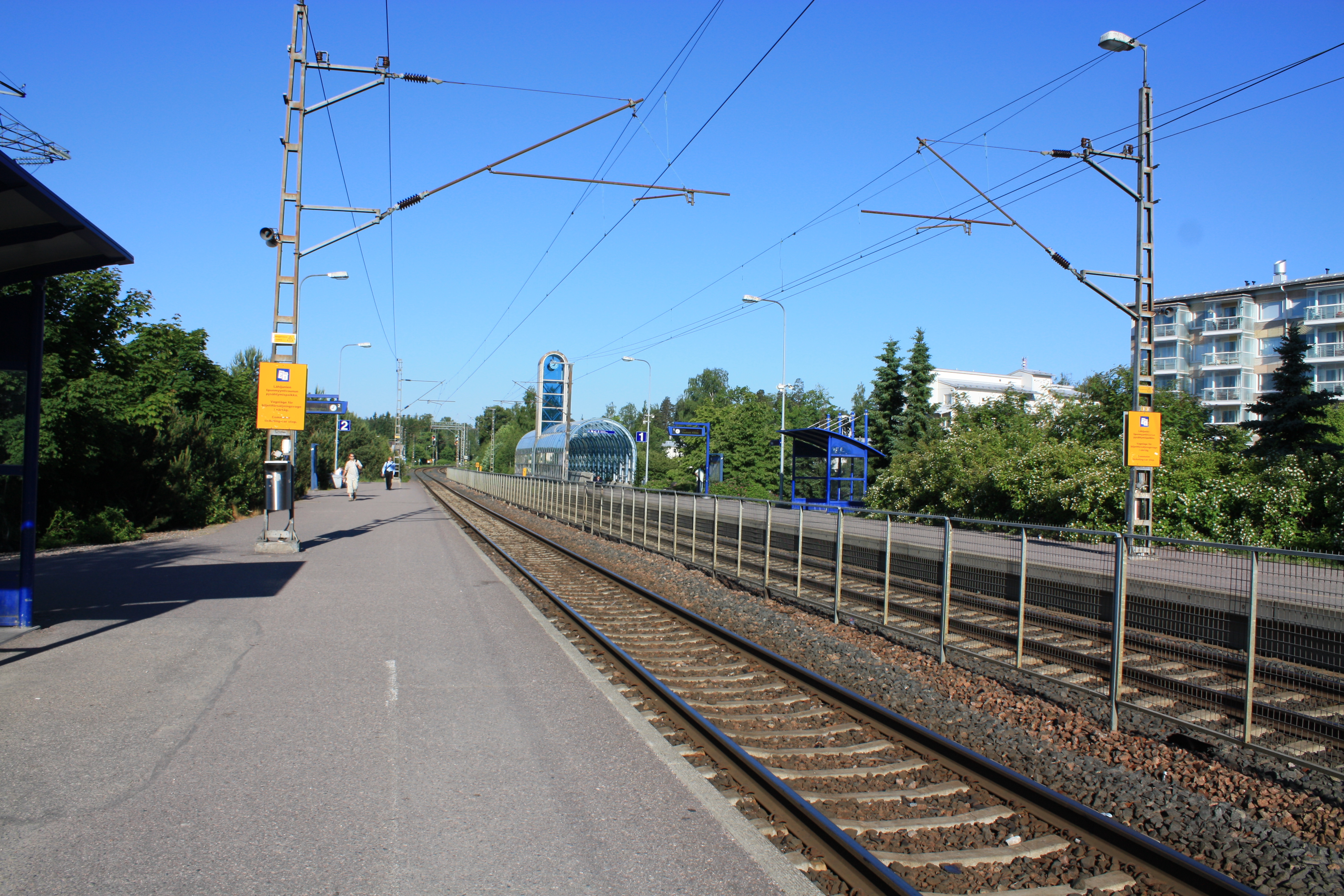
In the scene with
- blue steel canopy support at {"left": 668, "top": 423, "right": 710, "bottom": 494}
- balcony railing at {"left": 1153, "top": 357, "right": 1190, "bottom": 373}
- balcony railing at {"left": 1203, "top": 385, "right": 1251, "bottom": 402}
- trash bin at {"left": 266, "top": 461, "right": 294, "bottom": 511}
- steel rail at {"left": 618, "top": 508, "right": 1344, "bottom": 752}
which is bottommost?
steel rail at {"left": 618, "top": 508, "right": 1344, "bottom": 752}

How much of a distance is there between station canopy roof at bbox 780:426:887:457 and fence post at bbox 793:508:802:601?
54.1 feet

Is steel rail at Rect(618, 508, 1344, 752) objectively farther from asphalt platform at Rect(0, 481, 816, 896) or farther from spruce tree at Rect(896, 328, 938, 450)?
spruce tree at Rect(896, 328, 938, 450)

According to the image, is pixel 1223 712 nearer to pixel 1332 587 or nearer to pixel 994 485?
pixel 1332 587

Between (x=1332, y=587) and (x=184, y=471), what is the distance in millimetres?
22508

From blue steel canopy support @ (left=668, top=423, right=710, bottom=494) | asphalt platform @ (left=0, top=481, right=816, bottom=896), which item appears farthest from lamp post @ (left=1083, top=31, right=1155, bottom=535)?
blue steel canopy support @ (left=668, top=423, right=710, bottom=494)

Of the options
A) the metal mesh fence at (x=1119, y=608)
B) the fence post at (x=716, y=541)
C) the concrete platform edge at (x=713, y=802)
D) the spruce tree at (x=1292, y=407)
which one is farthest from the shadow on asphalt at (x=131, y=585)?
the spruce tree at (x=1292, y=407)

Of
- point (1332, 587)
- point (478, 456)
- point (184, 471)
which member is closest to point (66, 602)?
point (184, 471)

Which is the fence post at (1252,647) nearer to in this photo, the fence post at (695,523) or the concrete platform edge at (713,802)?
the concrete platform edge at (713,802)

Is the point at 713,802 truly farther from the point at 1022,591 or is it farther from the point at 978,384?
the point at 978,384

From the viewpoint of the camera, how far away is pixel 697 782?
17.5ft

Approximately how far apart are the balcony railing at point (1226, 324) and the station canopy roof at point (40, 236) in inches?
A: 3058

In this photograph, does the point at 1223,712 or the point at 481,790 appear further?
the point at 1223,712

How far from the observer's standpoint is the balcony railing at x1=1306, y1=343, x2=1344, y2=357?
6444 centimetres

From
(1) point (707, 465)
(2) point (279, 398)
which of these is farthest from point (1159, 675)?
(1) point (707, 465)
